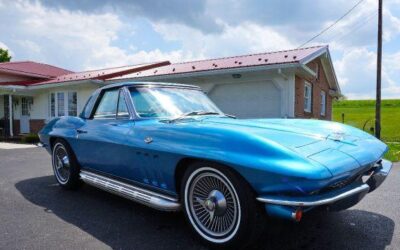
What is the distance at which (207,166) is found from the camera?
2770mm

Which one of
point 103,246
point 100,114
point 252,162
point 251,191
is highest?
point 100,114

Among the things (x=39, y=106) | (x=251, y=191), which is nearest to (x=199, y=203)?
(x=251, y=191)

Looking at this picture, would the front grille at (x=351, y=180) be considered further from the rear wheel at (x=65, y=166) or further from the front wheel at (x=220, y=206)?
the rear wheel at (x=65, y=166)

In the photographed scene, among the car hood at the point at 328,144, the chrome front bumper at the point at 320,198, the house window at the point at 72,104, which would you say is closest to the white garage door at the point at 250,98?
the house window at the point at 72,104

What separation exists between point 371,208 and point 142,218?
2661 millimetres

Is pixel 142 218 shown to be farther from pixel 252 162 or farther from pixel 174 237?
pixel 252 162

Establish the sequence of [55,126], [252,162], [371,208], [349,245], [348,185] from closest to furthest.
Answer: [252,162]
[348,185]
[349,245]
[371,208]
[55,126]

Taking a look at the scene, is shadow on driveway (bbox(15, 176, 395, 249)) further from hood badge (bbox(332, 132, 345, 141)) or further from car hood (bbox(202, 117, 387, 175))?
hood badge (bbox(332, 132, 345, 141))

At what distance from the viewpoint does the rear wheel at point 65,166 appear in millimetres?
4695

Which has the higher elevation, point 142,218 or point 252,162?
point 252,162

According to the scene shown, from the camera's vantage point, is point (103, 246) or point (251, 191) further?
point (103, 246)

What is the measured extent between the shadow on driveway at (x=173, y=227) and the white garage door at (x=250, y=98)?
7.82m

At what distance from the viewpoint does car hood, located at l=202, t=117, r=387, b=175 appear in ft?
8.21

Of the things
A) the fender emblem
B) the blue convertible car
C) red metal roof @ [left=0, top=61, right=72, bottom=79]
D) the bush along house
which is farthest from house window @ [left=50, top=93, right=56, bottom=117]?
the fender emblem
